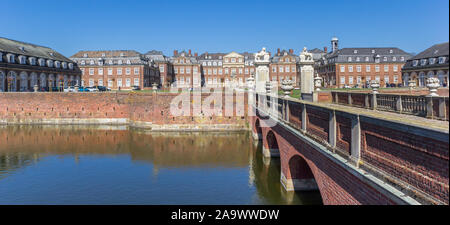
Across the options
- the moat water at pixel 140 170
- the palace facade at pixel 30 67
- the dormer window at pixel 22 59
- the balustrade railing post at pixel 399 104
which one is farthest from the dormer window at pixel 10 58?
the balustrade railing post at pixel 399 104

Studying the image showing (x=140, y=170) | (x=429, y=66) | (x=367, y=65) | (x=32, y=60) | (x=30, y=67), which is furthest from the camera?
(x=367, y=65)

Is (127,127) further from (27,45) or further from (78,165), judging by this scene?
(27,45)

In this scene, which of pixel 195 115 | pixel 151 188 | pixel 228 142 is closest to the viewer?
pixel 151 188

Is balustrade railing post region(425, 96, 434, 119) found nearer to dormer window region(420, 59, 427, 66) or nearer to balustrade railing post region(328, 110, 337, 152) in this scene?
balustrade railing post region(328, 110, 337, 152)

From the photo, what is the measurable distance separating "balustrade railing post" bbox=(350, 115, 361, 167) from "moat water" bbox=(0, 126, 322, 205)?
261 inches

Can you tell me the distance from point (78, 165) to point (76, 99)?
71.5 feet

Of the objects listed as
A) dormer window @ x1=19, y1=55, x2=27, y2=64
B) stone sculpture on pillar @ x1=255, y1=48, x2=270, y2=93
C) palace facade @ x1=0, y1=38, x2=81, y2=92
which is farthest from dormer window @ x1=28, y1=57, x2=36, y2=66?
stone sculpture on pillar @ x1=255, y1=48, x2=270, y2=93

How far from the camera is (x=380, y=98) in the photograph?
→ 428 inches

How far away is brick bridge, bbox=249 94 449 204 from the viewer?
4.37 m

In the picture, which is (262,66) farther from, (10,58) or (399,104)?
(10,58)

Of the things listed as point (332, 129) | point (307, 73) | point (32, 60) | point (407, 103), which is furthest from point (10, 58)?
point (407, 103)

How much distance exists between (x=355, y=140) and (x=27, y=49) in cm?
5612

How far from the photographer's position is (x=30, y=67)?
48250 mm

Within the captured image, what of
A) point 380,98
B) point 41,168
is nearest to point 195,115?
point 41,168
